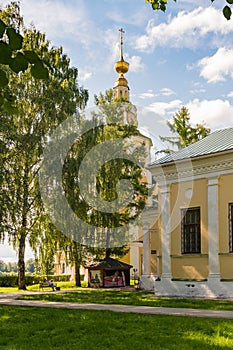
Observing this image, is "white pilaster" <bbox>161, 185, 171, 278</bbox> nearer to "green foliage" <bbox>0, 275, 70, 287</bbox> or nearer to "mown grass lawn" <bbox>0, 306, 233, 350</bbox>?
"mown grass lawn" <bbox>0, 306, 233, 350</bbox>

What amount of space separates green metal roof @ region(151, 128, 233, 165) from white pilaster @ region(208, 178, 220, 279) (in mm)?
1173

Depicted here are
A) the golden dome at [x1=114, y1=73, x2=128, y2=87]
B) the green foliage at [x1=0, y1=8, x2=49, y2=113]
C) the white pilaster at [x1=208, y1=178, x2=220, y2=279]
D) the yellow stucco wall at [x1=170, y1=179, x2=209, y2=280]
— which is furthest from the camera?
the golden dome at [x1=114, y1=73, x2=128, y2=87]

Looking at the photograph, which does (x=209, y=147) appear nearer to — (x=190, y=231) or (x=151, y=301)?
(x=190, y=231)

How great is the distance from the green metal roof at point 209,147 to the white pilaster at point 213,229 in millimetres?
1173

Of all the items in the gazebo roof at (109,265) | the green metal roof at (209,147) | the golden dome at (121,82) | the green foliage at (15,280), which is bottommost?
the green foliage at (15,280)

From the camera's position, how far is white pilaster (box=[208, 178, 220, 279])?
1747 centimetres

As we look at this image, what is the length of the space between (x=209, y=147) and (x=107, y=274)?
35.2 feet

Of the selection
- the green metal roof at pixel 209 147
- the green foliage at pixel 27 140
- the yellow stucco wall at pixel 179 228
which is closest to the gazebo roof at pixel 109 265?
the green foliage at pixel 27 140

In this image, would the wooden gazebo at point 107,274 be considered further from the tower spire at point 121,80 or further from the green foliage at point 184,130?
the tower spire at point 121,80

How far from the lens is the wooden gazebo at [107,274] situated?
85.4 feet

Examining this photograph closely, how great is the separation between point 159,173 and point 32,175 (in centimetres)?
785

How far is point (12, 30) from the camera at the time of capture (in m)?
2.20

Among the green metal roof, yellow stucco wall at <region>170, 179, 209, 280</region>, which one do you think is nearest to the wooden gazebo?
yellow stucco wall at <region>170, 179, 209, 280</region>

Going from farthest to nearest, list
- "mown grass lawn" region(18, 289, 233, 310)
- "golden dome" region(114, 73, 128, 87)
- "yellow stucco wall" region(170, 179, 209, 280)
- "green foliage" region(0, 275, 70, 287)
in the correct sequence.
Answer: "golden dome" region(114, 73, 128, 87), "green foliage" region(0, 275, 70, 287), "yellow stucco wall" region(170, 179, 209, 280), "mown grass lawn" region(18, 289, 233, 310)
